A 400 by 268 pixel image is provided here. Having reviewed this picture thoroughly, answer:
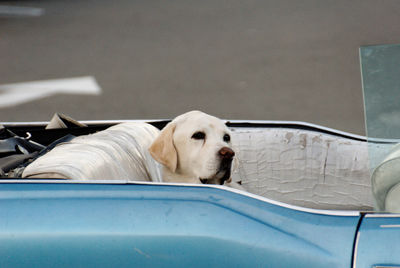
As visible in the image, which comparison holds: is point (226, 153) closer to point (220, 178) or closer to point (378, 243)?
point (220, 178)

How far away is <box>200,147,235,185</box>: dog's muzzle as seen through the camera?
204 cm

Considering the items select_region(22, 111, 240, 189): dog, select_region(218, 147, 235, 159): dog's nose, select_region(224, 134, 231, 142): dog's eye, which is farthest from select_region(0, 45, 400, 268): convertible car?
select_region(224, 134, 231, 142): dog's eye

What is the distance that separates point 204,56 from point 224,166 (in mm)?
4611

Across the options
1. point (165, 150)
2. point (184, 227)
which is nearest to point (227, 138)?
point (165, 150)

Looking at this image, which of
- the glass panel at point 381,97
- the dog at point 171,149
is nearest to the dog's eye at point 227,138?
the dog at point 171,149

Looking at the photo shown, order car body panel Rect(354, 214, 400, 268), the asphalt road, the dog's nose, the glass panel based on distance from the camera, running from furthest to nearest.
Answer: the asphalt road → the dog's nose → the glass panel → car body panel Rect(354, 214, 400, 268)

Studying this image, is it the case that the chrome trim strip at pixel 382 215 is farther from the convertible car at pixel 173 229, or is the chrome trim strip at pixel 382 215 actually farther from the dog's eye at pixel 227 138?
the dog's eye at pixel 227 138

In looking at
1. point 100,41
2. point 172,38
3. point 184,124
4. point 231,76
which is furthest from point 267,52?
point 184,124

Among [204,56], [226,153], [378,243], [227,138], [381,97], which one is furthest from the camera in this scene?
[204,56]

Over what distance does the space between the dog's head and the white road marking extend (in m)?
3.60

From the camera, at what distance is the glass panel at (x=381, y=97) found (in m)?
1.63

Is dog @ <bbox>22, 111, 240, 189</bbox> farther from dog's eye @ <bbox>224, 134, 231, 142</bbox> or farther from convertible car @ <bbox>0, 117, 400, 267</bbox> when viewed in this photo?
convertible car @ <bbox>0, 117, 400, 267</bbox>

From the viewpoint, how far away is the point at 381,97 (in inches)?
66.8

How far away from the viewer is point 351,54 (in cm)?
615
